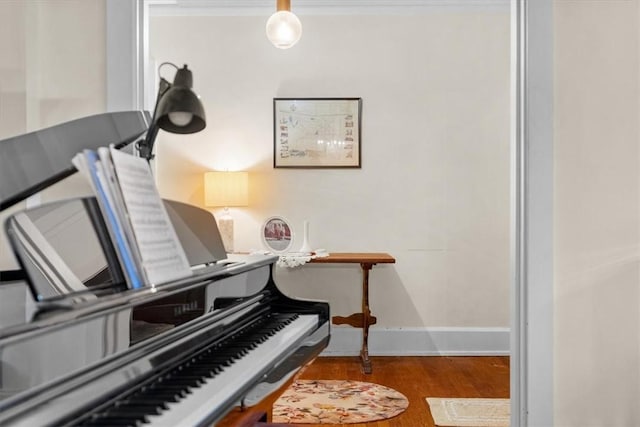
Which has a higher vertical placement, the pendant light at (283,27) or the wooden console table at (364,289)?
the pendant light at (283,27)

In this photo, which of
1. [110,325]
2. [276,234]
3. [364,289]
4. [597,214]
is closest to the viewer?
[110,325]

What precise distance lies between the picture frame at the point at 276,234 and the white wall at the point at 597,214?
2.71 meters

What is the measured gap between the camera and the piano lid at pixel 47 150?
1.48 m

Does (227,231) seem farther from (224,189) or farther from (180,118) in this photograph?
(180,118)

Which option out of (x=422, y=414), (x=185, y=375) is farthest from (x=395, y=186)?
(x=185, y=375)

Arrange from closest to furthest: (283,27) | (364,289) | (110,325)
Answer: (110,325)
(283,27)
(364,289)

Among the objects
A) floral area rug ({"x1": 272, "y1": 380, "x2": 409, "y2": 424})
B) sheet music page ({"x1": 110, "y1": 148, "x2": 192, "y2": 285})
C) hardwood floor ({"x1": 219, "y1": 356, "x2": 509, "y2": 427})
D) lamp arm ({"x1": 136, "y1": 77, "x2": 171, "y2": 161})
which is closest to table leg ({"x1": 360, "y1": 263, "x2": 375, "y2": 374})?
hardwood floor ({"x1": 219, "y1": 356, "x2": 509, "y2": 427})

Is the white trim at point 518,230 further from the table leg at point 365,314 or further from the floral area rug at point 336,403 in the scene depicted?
the table leg at point 365,314

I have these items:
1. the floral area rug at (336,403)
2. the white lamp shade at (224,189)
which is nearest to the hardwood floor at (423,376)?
the floral area rug at (336,403)

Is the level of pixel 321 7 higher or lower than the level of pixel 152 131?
higher

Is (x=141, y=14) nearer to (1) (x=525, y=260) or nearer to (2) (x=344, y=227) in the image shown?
A: (1) (x=525, y=260)

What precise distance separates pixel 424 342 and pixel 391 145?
1.58m

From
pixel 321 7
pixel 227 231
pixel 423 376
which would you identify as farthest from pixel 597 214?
pixel 321 7

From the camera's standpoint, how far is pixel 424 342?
4770mm
